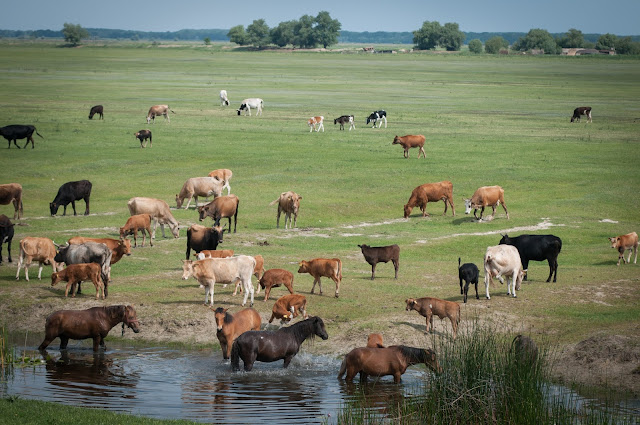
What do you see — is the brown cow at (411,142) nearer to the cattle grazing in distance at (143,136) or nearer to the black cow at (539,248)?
the cattle grazing in distance at (143,136)

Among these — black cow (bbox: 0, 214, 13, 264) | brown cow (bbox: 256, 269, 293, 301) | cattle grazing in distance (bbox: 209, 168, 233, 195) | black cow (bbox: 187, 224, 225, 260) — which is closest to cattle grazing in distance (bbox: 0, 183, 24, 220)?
black cow (bbox: 0, 214, 13, 264)

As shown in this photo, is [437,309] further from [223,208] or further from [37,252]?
[223,208]

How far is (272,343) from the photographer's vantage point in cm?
1681

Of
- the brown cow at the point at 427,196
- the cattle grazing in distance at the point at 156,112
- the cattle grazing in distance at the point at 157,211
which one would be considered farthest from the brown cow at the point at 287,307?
the cattle grazing in distance at the point at 156,112

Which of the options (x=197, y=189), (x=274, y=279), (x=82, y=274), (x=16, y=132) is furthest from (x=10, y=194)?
(x=16, y=132)

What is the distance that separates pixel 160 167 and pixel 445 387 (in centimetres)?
3185

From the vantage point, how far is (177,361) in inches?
696

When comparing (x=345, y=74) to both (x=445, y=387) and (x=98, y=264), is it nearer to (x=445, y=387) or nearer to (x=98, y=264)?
(x=98, y=264)

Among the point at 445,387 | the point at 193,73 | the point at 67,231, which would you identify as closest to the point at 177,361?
the point at 445,387

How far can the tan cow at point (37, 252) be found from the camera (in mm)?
22703

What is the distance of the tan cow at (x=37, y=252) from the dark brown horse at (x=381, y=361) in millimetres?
10665

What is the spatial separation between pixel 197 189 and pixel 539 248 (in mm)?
15368

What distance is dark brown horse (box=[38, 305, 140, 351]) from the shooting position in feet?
58.5

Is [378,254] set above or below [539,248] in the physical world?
below
